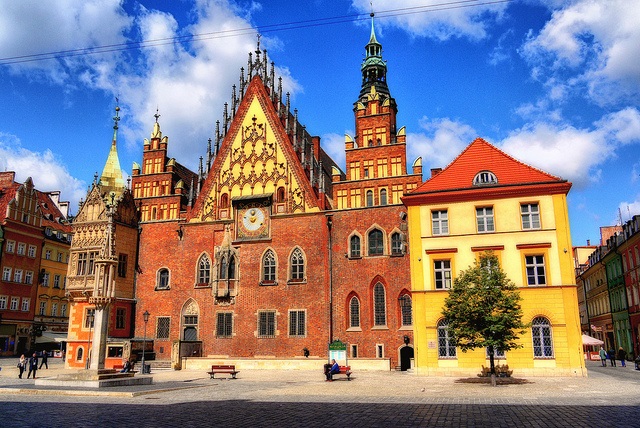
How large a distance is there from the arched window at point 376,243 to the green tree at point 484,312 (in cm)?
1277

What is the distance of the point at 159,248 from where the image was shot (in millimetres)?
45906

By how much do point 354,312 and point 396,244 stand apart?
19.1ft

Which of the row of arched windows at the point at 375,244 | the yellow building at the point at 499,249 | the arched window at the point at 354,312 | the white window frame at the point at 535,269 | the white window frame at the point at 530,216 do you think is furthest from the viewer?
the arched window at the point at 354,312

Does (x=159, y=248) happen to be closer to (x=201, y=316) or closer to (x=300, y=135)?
(x=201, y=316)

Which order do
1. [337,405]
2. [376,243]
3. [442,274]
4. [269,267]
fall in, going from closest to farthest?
[337,405], [442,274], [376,243], [269,267]

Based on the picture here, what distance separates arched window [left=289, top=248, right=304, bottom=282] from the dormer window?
47.7ft

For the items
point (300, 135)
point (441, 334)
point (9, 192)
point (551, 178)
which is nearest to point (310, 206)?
point (300, 135)

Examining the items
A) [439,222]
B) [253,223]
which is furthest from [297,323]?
[439,222]

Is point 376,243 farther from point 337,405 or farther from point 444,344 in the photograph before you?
point 337,405

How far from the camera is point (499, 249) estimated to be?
32562mm

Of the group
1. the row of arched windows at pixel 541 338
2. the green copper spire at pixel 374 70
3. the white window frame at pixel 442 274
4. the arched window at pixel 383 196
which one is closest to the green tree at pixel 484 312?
the row of arched windows at pixel 541 338

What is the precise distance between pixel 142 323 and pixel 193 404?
2897 centimetres

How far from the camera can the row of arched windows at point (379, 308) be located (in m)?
38.3

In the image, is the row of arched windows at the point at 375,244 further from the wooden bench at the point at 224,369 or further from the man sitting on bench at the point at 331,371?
the wooden bench at the point at 224,369
